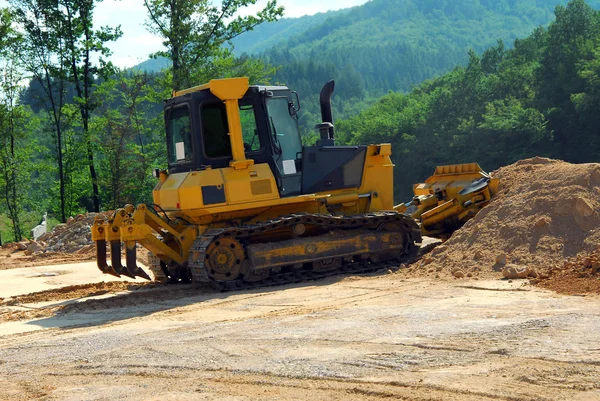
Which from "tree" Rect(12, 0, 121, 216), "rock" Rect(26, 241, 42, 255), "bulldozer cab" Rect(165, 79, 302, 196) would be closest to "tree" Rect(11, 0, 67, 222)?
"tree" Rect(12, 0, 121, 216)

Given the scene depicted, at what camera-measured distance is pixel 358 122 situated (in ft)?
253

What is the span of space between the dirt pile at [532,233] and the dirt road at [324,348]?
98cm

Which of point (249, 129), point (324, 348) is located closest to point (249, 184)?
point (249, 129)

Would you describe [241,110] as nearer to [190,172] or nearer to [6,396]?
[190,172]

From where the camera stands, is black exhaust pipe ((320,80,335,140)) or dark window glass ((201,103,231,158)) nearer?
dark window glass ((201,103,231,158))

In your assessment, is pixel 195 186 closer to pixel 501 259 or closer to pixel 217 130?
pixel 217 130

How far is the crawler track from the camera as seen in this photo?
11938 millimetres

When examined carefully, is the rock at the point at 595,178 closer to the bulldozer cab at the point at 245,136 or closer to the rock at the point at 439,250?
the rock at the point at 439,250

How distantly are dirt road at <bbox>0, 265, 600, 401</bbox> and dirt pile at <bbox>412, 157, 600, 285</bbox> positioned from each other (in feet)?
3.21

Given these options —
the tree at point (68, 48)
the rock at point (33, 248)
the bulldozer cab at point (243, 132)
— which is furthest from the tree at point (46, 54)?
the bulldozer cab at point (243, 132)

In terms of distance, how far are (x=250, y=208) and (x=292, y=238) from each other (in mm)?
812

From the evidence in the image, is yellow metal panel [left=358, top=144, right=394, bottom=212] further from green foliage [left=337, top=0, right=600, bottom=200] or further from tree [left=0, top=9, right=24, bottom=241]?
green foliage [left=337, top=0, right=600, bottom=200]

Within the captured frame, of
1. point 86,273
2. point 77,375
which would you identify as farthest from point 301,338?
point 86,273

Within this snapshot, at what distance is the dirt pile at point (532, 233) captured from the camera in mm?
11758
